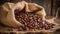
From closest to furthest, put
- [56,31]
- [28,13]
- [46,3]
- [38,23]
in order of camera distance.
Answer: [56,31], [38,23], [28,13], [46,3]

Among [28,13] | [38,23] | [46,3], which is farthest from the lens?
[46,3]

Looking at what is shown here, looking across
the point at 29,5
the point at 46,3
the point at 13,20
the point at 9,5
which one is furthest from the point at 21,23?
the point at 46,3

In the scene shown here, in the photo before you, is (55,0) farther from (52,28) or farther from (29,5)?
(52,28)

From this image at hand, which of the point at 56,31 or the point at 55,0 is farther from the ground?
the point at 55,0

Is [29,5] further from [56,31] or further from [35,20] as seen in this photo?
[56,31]

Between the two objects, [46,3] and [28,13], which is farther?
[46,3]

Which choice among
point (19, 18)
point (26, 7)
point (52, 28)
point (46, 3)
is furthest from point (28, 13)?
point (46, 3)
